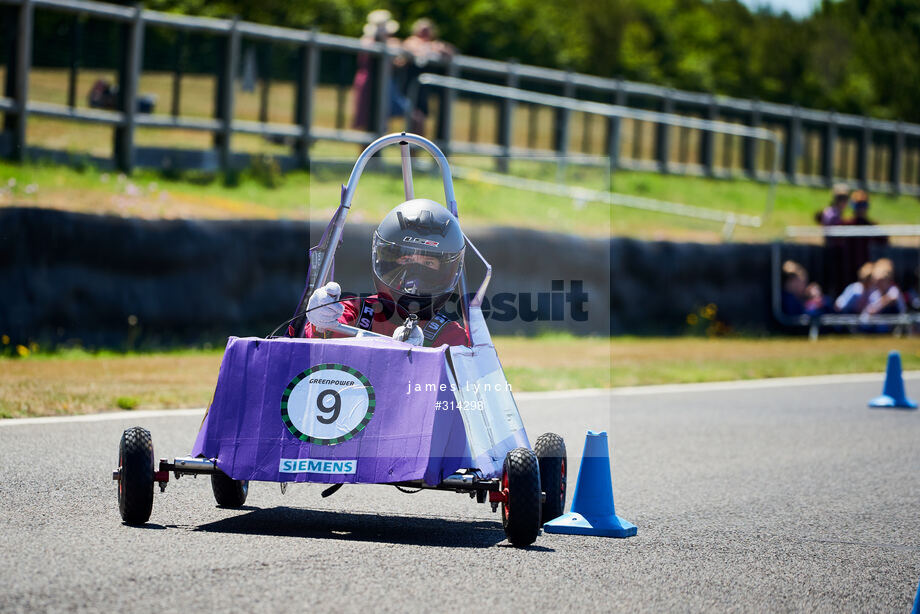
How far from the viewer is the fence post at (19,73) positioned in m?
17.1

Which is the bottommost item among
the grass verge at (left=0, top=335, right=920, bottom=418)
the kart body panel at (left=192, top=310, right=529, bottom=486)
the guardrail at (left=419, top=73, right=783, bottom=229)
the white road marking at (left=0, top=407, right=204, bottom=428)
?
the white road marking at (left=0, top=407, right=204, bottom=428)

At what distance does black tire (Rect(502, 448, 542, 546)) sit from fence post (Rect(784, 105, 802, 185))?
2492 centimetres

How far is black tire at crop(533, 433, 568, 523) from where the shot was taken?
7035 millimetres

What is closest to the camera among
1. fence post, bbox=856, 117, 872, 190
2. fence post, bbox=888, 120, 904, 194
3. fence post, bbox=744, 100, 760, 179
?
fence post, bbox=744, 100, 760, 179

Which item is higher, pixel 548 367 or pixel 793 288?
pixel 793 288

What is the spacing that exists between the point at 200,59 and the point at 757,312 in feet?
26.6

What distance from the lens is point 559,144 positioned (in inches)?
875

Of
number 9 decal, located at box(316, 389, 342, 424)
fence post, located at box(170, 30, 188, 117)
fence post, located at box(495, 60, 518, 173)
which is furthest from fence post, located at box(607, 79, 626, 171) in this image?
number 9 decal, located at box(316, 389, 342, 424)

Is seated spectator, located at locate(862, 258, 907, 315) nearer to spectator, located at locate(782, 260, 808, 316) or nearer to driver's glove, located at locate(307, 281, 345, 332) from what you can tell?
spectator, located at locate(782, 260, 808, 316)

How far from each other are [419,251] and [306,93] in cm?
1371

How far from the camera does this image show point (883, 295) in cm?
2002

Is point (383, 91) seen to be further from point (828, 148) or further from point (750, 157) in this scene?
point (828, 148)

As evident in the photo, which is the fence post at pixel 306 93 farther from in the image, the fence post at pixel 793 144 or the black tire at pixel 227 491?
the black tire at pixel 227 491

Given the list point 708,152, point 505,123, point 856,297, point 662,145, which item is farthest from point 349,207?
point 708,152
